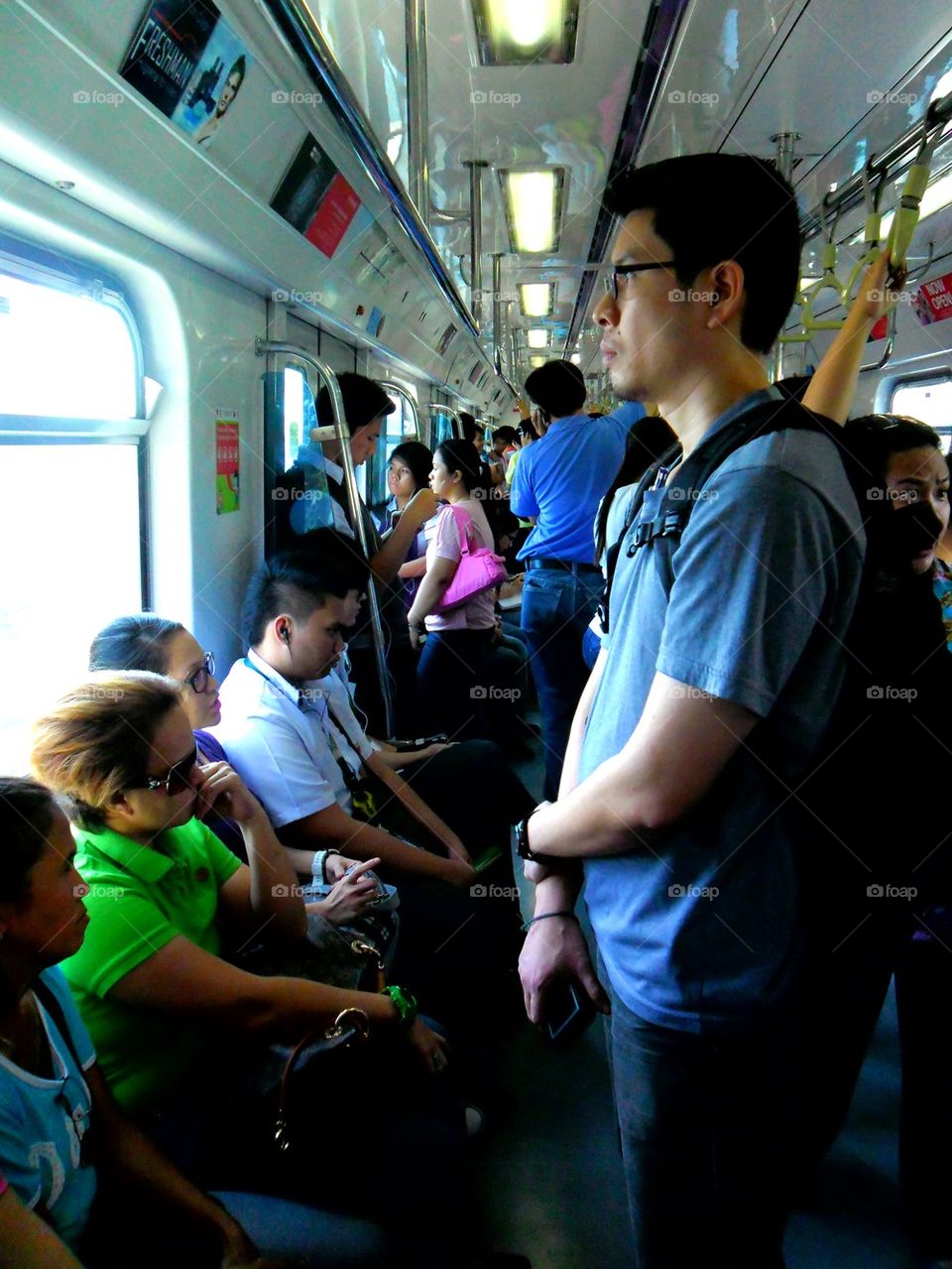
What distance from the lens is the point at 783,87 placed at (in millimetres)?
3109

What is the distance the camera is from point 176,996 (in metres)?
1.55

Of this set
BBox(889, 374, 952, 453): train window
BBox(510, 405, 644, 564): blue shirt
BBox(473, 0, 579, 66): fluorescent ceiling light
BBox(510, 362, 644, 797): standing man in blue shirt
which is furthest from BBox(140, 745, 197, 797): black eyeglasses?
BBox(889, 374, 952, 453): train window

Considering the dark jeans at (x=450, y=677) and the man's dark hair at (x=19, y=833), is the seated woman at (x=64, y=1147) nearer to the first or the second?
the man's dark hair at (x=19, y=833)

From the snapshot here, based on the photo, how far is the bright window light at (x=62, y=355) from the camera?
1849 millimetres

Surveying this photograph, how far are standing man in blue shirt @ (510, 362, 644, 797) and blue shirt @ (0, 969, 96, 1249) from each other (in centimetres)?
256

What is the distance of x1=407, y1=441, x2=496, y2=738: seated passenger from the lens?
4320mm

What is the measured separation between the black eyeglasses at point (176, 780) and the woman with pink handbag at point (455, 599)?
2.61 m

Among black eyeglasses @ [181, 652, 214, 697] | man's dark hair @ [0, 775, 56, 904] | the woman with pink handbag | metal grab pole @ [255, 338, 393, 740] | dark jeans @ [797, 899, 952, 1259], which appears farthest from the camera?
the woman with pink handbag

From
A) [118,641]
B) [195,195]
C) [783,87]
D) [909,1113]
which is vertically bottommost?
[909,1113]

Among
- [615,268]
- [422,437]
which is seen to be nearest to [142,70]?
[615,268]

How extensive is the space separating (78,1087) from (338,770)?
1.30m

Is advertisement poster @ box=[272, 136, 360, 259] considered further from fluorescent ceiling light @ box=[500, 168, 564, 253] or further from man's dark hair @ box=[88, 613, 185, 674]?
fluorescent ceiling light @ box=[500, 168, 564, 253]

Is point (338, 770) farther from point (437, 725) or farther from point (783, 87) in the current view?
point (783, 87)

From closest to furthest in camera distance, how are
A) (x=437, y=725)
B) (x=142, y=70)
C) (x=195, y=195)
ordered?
(x=142, y=70) < (x=195, y=195) < (x=437, y=725)
